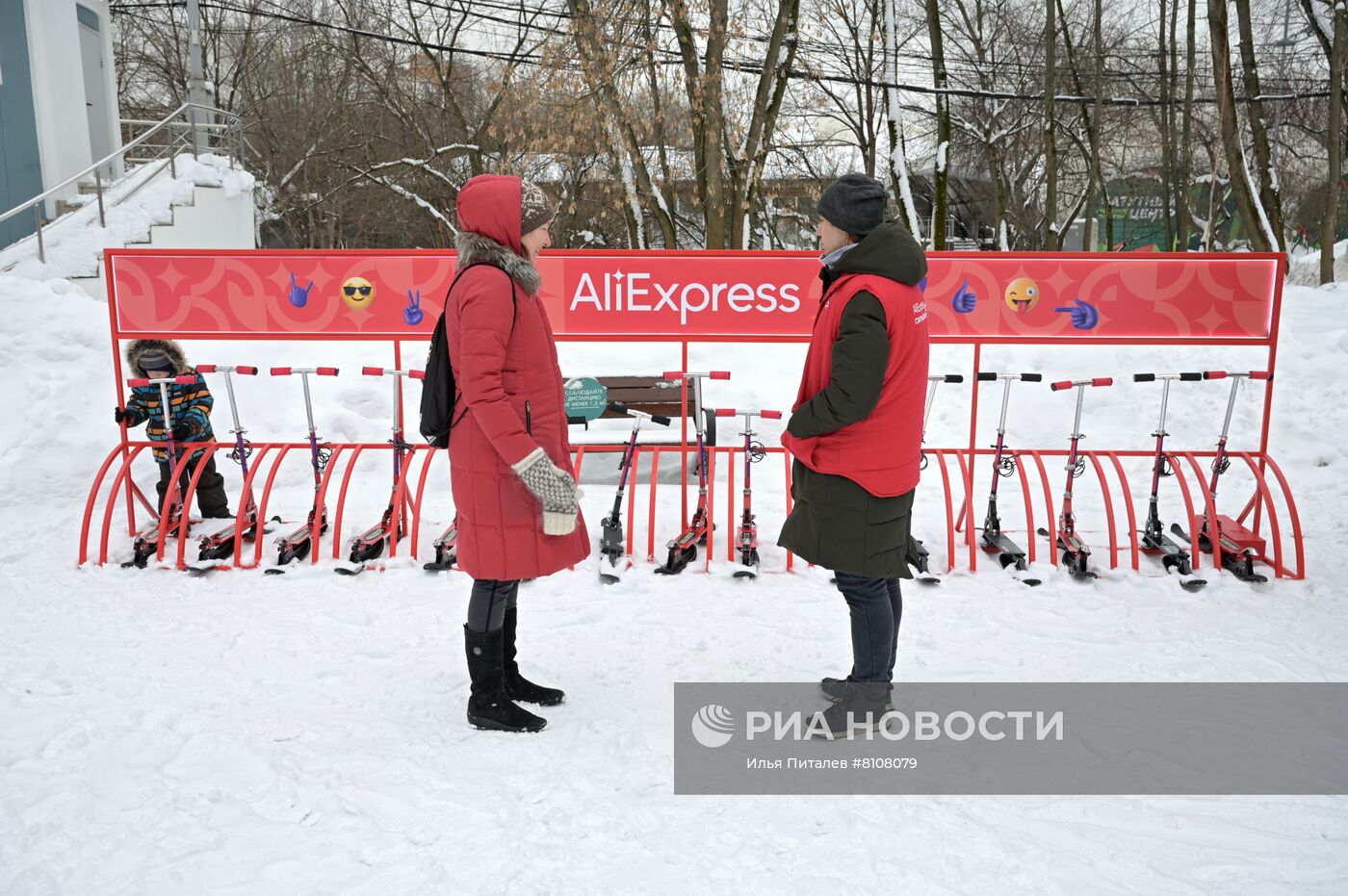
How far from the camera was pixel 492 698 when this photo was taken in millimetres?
3549

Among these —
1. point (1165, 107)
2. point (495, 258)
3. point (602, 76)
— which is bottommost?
point (495, 258)

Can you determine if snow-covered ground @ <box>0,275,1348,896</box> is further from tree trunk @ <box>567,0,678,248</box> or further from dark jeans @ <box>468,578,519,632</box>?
tree trunk @ <box>567,0,678,248</box>

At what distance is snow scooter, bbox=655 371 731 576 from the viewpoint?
5.48 metres

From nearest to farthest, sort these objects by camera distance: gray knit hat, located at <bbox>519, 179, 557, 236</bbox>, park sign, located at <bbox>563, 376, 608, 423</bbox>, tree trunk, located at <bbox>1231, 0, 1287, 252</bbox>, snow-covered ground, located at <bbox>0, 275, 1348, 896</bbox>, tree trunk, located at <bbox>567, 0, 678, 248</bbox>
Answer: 1. snow-covered ground, located at <bbox>0, 275, 1348, 896</bbox>
2. gray knit hat, located at <bbox>519, 179, 557, 236</bbox>
3. park sign, located at <bbox>563, 376, 608, 423</bbox>
4. tree trunk, located at <bbox>567, 0, 678, 248</bbox>
5. tree trunk, located at <bbox>1231, 0, 1287, 252</bbox>

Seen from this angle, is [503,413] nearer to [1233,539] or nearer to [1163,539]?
[1163,539]

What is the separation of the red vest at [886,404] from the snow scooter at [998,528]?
2352mm

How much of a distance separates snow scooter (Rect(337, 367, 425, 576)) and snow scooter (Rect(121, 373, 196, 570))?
1.06 m

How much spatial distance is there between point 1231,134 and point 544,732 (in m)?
14.3

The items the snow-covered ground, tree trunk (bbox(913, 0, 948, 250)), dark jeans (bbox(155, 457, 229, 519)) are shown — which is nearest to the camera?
the snow-covered ground

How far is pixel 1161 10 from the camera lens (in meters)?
23.2

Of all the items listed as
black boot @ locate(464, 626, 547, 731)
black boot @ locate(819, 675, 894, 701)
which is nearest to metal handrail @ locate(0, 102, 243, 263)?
black boot @ locate(464, 626, 547, 731)

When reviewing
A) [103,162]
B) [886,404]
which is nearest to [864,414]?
[886,404]

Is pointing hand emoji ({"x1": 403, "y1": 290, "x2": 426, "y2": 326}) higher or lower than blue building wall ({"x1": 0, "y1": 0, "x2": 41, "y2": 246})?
lower

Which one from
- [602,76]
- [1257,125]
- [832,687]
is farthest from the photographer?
[1257,125]
